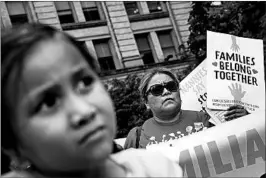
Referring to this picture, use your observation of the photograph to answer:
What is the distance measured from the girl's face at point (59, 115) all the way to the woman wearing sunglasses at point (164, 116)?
1.81 meters

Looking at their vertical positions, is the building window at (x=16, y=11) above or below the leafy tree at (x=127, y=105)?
above

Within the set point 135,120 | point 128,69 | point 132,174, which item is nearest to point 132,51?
point 128,69

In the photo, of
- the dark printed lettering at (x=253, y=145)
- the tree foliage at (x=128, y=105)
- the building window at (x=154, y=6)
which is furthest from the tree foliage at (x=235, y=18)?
the building window at (x=154, y=6)

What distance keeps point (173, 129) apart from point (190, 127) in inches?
3.9

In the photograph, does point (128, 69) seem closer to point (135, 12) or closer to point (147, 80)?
point (135, 12)

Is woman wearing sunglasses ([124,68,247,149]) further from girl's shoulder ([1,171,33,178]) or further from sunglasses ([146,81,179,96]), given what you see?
girl's shoulder ([1,171,33,178])

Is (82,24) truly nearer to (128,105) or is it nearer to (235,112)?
(128,105)

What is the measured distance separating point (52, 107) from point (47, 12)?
21.5 m

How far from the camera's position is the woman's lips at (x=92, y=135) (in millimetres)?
779

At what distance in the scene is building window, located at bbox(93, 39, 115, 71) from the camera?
22.5 meters

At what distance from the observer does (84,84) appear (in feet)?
2.72

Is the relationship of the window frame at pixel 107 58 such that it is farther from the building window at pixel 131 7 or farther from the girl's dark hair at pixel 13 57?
the girl's dark hair at pixel 13 57

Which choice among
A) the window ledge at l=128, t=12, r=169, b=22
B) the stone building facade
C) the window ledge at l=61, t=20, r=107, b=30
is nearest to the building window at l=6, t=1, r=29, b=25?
the stone building facade

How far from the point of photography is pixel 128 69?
867 inches
